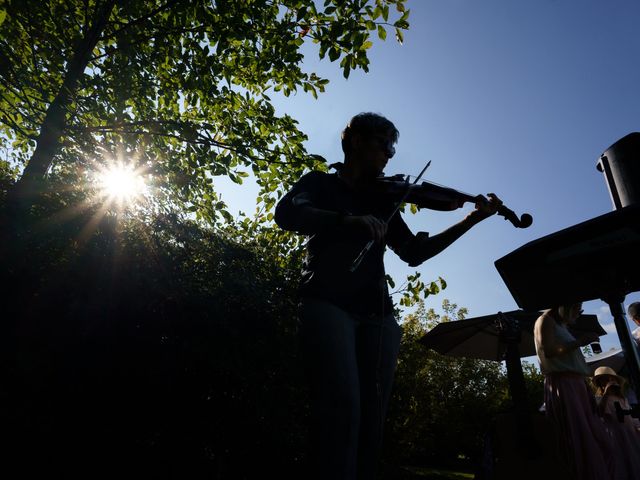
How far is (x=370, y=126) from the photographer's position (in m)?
1.93

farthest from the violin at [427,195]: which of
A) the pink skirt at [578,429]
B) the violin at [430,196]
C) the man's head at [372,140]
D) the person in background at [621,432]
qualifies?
the pink skirt at [578,429]

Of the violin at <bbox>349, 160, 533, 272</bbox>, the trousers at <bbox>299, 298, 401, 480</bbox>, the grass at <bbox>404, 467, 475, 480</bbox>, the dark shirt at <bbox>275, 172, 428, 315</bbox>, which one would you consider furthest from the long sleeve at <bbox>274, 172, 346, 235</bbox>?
A: the grass at <bbox>404, 467, 475, 480</bbox>

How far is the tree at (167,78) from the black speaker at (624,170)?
3.43 m

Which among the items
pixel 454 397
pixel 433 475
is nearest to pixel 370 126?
pixel 433 475

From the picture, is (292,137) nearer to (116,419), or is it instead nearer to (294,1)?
(294,1)

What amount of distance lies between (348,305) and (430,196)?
4.61ft

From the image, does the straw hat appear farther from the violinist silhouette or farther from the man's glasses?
the man's glasses

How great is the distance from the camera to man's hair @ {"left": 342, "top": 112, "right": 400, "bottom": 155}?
75.9 inches

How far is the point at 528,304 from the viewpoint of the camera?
170 centimetres

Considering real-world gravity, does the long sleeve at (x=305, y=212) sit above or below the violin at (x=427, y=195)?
below

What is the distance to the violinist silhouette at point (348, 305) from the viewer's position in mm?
1284

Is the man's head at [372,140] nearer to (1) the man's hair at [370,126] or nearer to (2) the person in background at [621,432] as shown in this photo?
(1) the man's hair at [370,126]

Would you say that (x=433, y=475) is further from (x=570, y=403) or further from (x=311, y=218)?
(x=311, y=218)

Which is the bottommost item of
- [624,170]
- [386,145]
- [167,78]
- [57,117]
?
[624,170]
